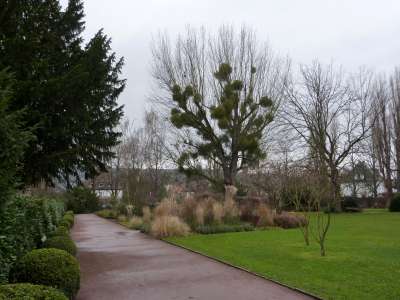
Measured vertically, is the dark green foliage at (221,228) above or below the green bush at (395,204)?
below

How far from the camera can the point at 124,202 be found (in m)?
34.4

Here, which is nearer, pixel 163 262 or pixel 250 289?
pixel 250 289

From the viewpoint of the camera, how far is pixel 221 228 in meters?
19.0

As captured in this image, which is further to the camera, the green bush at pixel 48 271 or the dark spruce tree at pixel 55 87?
the dark spruce tree at pixel 55 87

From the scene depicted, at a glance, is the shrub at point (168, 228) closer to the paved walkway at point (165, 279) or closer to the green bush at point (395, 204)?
the paved walkway at point (165, 279)

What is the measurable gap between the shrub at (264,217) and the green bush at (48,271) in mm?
14817

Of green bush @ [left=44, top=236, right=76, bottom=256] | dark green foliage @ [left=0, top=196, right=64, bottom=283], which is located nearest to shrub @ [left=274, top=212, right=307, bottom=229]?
green bush @ [left=44, top=236, right=76, bottom=256]

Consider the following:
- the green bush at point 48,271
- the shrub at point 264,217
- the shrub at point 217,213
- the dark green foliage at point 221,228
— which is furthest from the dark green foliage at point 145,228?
the green bush at point 48,271

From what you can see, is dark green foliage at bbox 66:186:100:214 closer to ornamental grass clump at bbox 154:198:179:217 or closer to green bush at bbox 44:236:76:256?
ornamental grass clump at bbox 154:198:179:217

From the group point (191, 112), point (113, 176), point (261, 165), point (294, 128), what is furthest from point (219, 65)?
point (113, 176)

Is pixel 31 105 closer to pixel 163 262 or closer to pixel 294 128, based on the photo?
pixel 163 262

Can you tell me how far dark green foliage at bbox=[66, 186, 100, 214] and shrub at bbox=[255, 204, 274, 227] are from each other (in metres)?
31.5

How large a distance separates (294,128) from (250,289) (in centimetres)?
2828

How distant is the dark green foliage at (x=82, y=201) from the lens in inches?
1941
